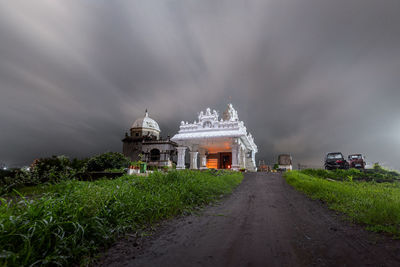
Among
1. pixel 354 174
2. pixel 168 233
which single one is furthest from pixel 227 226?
pixel 354 174

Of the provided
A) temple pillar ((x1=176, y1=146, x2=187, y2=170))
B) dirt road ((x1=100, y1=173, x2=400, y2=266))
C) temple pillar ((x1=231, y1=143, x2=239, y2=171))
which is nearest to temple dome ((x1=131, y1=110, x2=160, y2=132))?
temple pillar ((x1=176, y1=146, x2=187, y2=170))

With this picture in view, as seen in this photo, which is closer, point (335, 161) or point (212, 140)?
point (335, 161)

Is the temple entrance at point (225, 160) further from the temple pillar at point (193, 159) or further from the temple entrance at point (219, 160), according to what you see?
the temple pillar at point (193, 159)

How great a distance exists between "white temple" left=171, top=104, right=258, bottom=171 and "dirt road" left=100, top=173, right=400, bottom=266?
1696cm

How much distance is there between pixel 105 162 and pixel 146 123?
25617 mm

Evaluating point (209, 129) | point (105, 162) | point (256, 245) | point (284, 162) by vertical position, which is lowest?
point (256, 245)

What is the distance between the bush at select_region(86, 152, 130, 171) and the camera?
16.7 metres

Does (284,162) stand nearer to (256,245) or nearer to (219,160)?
(219,160)

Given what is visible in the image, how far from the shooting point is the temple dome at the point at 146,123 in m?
41.5

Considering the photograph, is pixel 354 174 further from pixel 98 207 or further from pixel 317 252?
pixel 98 207

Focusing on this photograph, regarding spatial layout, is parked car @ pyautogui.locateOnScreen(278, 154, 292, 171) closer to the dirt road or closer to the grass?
the dirt road

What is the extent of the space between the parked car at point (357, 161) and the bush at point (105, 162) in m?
24.9

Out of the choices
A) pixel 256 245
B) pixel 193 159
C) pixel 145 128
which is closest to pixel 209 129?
pixel 193 159

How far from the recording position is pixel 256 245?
2.96 metres
